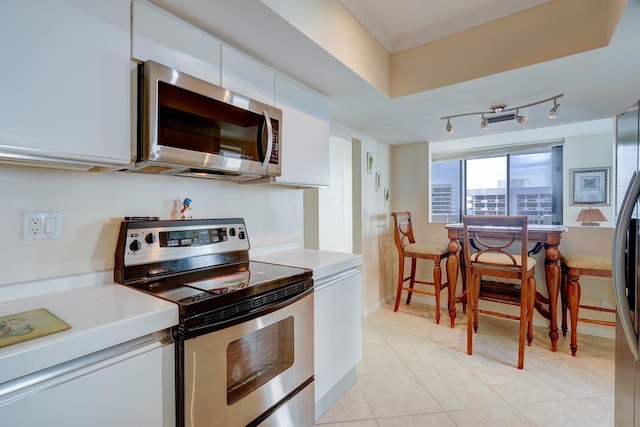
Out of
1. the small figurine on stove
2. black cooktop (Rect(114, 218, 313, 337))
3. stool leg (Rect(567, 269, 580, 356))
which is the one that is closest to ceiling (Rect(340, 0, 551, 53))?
the small figurine on stove

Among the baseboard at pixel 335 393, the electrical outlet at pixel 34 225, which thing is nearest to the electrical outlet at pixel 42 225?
the electrical outlet at pixel 34 225

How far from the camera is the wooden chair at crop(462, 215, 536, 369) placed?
7.55 ft

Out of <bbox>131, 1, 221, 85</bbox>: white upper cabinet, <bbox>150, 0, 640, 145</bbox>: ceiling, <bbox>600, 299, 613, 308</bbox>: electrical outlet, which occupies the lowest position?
<bbox>600, 299, 613, 308</bbox>: electrical outlet

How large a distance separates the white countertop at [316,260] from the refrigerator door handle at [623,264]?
1.24 meters

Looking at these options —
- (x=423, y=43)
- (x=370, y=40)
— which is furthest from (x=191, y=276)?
(x=423, y=43)

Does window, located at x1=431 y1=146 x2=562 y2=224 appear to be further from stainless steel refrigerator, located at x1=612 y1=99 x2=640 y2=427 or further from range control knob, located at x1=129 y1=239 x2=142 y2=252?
range control knob, located at x1=129 y1=239 x2=142 y2=252

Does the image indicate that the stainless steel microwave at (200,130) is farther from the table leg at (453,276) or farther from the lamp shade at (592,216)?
the lamp shade at (592,216)

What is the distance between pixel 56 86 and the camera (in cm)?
96

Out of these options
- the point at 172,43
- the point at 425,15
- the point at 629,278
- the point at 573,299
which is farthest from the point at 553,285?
the point at 172,43

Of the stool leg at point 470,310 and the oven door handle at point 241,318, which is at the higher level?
the oven door handle at point 241,318

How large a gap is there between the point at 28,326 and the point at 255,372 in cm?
82

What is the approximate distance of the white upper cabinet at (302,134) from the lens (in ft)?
6.02

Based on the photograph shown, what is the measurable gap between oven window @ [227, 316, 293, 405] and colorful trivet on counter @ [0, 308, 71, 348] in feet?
1.86

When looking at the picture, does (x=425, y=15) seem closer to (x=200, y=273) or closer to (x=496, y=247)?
(x=496, y=247)
